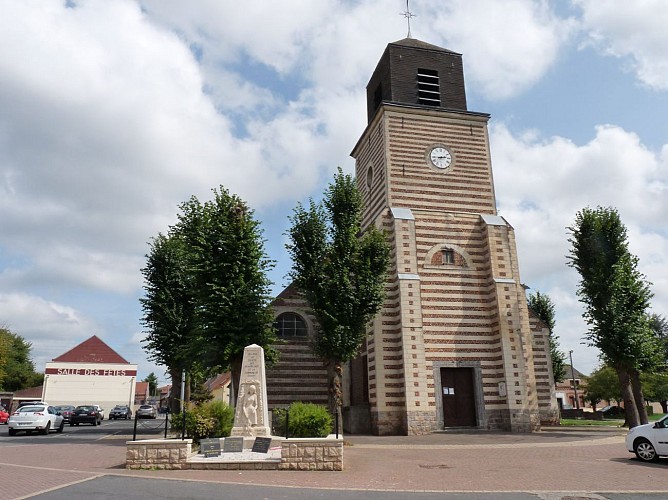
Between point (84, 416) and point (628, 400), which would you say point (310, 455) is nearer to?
point (628, 400)

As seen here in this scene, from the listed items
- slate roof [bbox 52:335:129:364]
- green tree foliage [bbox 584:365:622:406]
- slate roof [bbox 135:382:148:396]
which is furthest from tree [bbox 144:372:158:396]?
green tree foliage [bbox 584:365:622:406]

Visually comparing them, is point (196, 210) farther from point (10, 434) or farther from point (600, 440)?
point (600, 440)

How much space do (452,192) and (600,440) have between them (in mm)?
12980

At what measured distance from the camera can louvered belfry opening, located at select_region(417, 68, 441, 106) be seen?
91.5 feet

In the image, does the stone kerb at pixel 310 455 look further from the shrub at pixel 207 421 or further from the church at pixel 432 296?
the church at pixel 432 296

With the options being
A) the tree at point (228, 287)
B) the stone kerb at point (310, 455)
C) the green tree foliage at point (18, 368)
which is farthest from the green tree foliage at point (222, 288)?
the green tree foliage at point (18, 368)

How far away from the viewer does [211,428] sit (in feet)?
51.4

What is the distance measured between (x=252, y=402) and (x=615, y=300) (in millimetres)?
17703

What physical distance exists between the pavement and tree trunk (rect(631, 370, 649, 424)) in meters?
7.51

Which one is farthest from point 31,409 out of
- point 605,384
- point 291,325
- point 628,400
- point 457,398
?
point 605,384

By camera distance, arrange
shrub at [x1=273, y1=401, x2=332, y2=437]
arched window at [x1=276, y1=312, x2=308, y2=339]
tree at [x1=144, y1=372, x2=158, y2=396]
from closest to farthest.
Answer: shrub at [x1=273, y1=401, x2=332, y2=437]
arched window at [x1=276, y1=312, x2=308, y2=339]
tree at [x1=144, y1=372, x2=158, y2=396]

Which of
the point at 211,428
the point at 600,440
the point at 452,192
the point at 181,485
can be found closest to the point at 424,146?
the point at 452,192

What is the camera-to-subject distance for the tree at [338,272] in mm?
19781

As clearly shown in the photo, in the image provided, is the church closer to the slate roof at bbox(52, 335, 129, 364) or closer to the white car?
the white car
